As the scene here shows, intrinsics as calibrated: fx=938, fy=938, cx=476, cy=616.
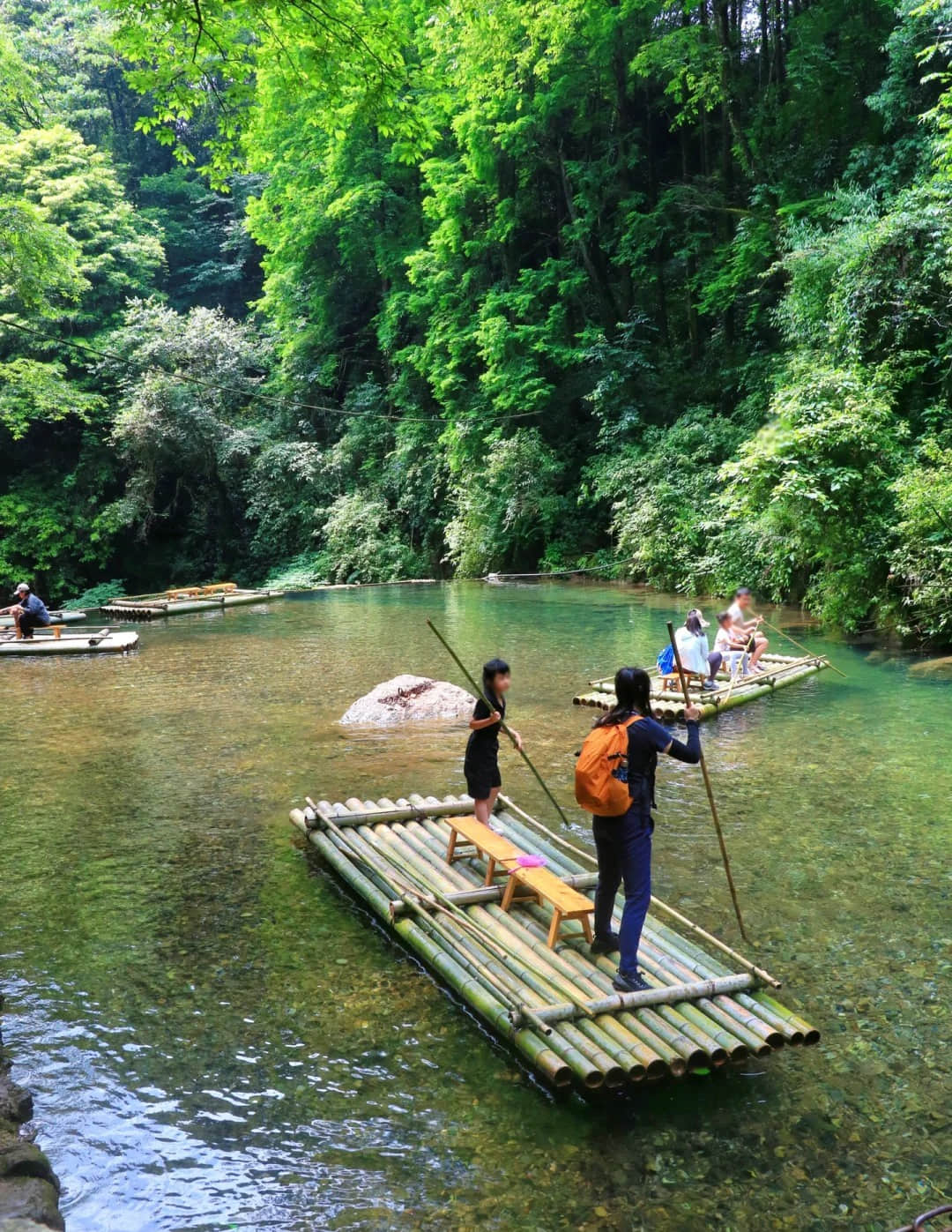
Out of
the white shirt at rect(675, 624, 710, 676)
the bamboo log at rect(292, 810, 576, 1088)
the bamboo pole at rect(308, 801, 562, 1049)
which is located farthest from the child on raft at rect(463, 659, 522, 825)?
→ the white shirt at rect(675, 624, 710, 676)

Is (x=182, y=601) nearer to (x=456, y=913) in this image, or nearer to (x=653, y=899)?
(x=456, y=913)

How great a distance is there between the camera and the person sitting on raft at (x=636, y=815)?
4492mm

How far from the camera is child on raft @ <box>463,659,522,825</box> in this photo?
20.3ft

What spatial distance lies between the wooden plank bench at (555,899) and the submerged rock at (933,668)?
9210 millimetres

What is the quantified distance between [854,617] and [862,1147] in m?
13.1

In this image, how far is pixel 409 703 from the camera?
36.4ft

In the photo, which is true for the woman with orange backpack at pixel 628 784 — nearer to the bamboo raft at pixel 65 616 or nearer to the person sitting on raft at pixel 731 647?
the person sitting on raft at pixel 731 647

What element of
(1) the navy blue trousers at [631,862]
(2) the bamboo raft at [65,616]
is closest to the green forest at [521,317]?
(1) the navy blue trousers at [631,862]

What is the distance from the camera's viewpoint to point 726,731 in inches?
404

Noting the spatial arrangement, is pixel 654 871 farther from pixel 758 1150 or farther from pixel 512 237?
pixel 512 237

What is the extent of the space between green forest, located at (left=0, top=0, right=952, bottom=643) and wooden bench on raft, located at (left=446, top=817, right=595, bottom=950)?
6.03 metres

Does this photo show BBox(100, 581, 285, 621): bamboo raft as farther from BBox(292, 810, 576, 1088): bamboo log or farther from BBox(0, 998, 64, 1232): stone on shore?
BBox(0, 998, 64, 1232): stone on shore

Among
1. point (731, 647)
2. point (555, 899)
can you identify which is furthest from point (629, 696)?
point (731, 647)

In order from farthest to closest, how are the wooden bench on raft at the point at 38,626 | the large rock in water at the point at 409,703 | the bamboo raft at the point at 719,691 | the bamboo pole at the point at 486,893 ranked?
1. the wooden bench on raft at the point at 38,626
2. the large rock in water at the point at 409,703
3. the bamboo raft at the point at 719,691
4. the bamboo pole at the point at 486,893
